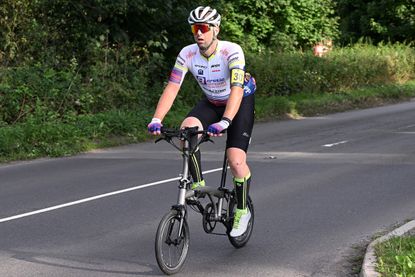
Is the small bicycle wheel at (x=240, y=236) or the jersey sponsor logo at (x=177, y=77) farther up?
the jersey sponsor logo at (x=177, y=77)

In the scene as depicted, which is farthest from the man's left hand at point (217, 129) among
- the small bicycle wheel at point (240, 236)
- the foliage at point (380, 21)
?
the foliage at point (380, 21)

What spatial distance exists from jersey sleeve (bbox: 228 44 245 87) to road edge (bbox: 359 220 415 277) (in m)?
1.73

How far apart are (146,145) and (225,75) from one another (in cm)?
995

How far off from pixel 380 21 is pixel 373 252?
133 feet

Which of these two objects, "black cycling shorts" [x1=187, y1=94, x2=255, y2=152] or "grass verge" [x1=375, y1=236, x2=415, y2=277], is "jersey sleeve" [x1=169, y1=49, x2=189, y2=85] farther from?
"grass verge" [x1=375, y1=236, x2=415, y2=277]

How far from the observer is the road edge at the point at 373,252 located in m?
6.29

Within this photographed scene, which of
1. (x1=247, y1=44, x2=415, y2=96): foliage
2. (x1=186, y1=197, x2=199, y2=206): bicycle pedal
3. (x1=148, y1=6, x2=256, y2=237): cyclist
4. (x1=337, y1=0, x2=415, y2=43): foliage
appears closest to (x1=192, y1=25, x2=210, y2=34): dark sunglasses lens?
(x1=148, y1=6, x2=256, y2=237): cyclist

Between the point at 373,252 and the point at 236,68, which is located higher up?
the point at 236,68

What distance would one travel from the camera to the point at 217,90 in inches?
281

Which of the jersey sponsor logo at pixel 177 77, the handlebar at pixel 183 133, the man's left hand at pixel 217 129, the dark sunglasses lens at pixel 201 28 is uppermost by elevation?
the dark sunglasses lens at pixel 201 28

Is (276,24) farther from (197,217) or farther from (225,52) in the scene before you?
(225,52)

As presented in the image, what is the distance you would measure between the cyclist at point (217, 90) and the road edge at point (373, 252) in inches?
45.2

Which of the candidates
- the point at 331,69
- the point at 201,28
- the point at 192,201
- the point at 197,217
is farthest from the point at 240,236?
the point at 331,69

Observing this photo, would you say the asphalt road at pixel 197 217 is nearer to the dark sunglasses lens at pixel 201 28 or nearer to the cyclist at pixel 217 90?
the cyclist at pixel 217 90
